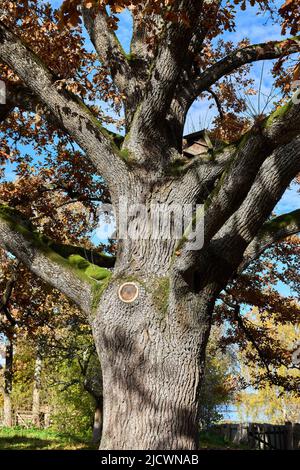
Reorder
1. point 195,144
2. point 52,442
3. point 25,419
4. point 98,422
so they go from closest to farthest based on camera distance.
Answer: point 195,144 → point 52,442 → point 98,422 → point 25,419

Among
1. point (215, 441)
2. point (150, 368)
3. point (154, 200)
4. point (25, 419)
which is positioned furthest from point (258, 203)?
point (25, 419)

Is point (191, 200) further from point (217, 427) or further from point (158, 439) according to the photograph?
point (217, 427)

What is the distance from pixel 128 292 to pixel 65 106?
2575 millimetres

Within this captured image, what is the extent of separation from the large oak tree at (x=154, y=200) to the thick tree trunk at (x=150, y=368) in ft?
0.04

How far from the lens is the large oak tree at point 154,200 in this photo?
170 inches

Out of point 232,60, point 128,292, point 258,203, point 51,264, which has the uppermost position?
point 232,60

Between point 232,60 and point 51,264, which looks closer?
point 51,264

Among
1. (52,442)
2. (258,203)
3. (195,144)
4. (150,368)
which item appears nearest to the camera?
(150,368)

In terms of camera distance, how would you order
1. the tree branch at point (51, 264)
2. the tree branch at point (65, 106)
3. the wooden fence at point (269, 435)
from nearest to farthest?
the tree branch at point (51, 264) < the tree branch at point (65, 106) < the wooden fence at point (269, 435)

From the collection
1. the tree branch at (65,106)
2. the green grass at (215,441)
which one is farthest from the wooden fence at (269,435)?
the tree branch at (65,106)

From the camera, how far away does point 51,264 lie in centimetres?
543

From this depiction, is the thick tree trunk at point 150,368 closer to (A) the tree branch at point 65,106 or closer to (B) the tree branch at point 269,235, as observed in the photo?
(B) the tree branch at point 269,235

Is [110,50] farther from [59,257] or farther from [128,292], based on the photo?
[128,292]
